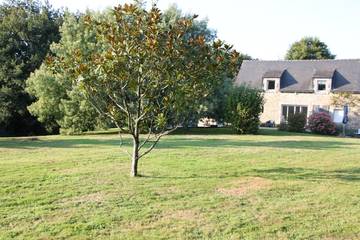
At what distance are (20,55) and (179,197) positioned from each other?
32393 mm

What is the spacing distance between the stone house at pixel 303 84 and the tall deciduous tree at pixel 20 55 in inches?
684

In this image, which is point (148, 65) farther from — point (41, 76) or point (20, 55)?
point (20, 55)

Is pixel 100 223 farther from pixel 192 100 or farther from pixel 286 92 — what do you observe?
pixel 286 92

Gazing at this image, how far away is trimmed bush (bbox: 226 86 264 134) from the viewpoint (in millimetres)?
26844

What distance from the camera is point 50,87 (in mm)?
29531

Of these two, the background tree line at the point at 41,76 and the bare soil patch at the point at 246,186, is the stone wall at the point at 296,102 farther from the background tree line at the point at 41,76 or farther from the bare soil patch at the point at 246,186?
the bare soil patch at the point at 246,186

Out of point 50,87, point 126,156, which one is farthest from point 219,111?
point 126,156

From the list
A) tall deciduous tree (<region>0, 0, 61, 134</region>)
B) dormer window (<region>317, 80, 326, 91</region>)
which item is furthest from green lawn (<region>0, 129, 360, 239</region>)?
dormer window (<region>317, 80, 326, 91</region>)

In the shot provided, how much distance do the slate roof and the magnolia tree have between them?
92.4 feet

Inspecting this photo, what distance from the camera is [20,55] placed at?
3722 centimetres

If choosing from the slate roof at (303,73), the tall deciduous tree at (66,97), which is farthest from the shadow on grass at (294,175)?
the slate roof at (303,73)

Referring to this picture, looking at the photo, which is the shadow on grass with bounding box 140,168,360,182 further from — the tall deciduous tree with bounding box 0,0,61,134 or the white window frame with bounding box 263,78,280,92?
the white window frame with bounding box 263,78,280,92

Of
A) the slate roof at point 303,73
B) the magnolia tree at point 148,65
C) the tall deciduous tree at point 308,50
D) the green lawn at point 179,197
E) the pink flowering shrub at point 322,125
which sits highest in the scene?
the tall deciduous tree at point 308,50

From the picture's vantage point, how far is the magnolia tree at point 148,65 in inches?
362
